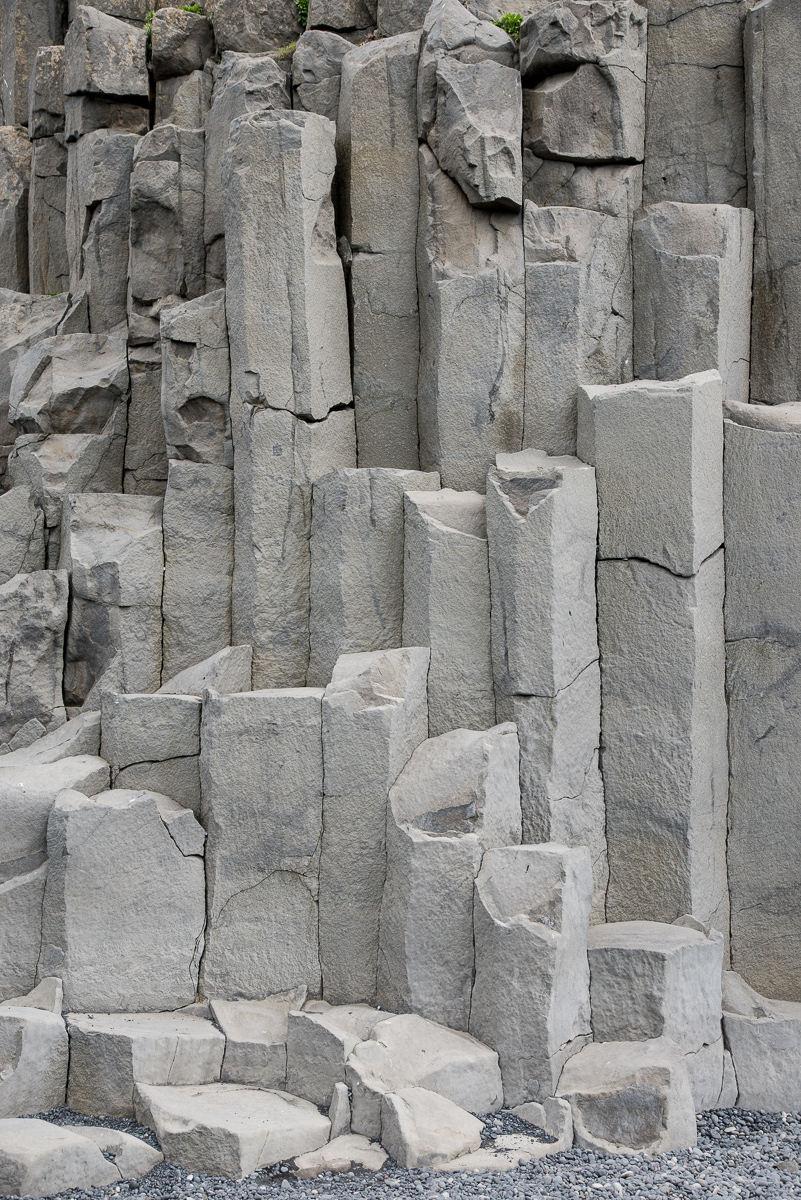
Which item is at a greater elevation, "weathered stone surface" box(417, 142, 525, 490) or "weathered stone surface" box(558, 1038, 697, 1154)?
"weathered stone surface" box(417, 142, 525, 490)

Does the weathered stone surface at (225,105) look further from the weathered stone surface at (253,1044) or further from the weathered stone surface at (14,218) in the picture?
the weathered stone surface at (253,1044)

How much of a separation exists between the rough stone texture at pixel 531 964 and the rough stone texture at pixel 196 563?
3.39 m

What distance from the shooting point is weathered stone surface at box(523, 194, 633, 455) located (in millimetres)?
10180

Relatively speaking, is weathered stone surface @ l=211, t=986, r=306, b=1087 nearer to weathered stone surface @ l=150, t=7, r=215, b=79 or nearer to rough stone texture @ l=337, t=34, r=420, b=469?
rough stone texture @ l=337, t=34, r=420, b=469

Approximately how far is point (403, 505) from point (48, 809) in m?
3.56

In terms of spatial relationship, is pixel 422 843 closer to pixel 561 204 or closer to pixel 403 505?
pixel 403 505

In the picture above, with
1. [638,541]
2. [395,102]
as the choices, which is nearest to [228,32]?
[395,102]

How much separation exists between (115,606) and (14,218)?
6426mm

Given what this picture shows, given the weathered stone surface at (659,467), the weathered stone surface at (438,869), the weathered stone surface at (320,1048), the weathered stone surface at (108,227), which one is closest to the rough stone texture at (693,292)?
the weathered stone surface at (659,467)

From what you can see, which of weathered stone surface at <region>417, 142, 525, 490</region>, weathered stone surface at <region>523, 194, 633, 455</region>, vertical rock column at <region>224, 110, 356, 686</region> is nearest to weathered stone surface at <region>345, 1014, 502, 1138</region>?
vertical rock column at <region>224, 110, 356, 686</region>

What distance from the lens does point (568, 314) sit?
1018 centimetres

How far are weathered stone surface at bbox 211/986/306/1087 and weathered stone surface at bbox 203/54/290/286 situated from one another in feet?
22.1

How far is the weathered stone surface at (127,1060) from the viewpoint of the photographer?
8367mm

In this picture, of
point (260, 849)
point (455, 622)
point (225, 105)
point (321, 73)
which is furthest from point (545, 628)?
point (225, 105)
